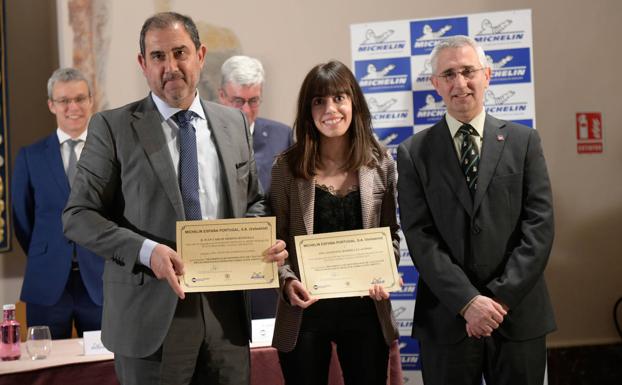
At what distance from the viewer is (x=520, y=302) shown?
2643 mm

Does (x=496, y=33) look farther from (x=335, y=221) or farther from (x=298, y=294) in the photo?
(x=298, y=294)

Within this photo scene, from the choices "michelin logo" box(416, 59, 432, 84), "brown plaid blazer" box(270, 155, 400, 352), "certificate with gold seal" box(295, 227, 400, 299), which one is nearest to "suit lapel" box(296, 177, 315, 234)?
"brown plaid blazer" box(270, 155, 400, 352)

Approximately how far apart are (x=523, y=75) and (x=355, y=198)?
6.05ft

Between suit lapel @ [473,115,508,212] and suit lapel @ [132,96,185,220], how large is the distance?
111cm

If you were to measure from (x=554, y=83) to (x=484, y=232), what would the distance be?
8.95 ft

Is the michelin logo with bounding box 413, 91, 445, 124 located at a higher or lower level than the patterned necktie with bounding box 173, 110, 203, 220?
higher

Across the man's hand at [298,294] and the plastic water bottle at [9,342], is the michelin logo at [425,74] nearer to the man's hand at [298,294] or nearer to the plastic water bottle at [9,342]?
the man's hand at [298,294]

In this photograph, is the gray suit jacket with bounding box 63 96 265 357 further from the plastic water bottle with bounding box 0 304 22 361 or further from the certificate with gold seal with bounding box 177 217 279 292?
the plastic water bottle with bounding box 0 304 22 361

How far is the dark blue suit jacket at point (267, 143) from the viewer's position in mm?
4051

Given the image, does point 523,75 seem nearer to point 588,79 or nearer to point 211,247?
point 588,79

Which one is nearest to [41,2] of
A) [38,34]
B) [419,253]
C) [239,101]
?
[38,34]

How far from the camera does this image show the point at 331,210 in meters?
2.73

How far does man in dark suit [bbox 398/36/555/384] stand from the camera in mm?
2625

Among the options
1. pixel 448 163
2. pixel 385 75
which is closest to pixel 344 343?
pixel 448 163
